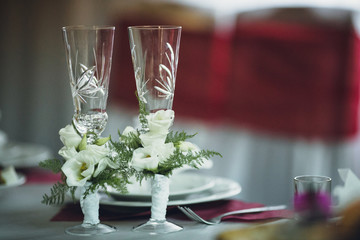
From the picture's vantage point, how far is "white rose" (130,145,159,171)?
0.91 m

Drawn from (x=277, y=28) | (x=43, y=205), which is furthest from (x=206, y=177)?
(x=277, y=28)

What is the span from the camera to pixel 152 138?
0.93m

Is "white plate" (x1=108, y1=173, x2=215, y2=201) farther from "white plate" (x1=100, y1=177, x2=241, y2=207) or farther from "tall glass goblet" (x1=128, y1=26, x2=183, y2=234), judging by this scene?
"tall glass goblet" (x1=128, y1=26, x2=183, y2=234)

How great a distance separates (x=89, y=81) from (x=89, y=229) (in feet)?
0.80

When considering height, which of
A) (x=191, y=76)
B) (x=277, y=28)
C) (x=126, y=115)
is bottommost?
(x=126, y=115)

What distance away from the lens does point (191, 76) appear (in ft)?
10.2

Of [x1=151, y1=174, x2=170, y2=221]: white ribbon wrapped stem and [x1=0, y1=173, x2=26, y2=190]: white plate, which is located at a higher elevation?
[x1=151, y1=174, x2=170, y2=221]: white ribbon wrapped stem

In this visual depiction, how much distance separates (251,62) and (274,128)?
32cm

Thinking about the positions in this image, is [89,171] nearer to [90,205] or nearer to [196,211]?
[90,205]

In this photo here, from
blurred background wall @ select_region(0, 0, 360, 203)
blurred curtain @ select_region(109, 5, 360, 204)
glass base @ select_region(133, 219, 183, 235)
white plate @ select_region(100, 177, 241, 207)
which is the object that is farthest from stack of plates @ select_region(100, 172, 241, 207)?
blurred curtain @ select_region(109, 5, 360, 204)

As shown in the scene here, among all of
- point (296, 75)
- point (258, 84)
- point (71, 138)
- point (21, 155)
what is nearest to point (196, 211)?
point (71, 138)

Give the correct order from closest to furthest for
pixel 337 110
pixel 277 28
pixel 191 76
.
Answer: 1. pixel 337 110
2. pixel 277 28
3. pixel 191 76

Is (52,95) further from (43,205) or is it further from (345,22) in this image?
(43,205)

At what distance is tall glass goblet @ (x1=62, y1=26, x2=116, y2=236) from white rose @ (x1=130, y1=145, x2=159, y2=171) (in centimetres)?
10
